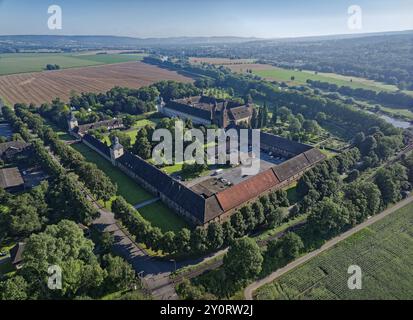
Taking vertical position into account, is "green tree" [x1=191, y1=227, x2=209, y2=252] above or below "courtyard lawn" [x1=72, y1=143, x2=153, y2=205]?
below

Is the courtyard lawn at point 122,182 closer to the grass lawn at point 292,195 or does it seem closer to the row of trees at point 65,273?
the row of trees at point 65,273

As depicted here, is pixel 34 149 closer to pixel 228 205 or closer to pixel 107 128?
pixel 107 128

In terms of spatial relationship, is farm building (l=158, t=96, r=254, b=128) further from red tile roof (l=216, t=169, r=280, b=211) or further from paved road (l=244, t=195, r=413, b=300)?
paved road (l=244, t=195, r=413, b=300)

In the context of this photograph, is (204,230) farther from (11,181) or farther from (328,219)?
(11,181)

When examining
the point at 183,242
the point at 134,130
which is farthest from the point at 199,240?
the point at 134,130

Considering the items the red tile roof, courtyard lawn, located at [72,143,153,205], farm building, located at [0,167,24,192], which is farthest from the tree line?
farm building, located at [0,167,24,192]

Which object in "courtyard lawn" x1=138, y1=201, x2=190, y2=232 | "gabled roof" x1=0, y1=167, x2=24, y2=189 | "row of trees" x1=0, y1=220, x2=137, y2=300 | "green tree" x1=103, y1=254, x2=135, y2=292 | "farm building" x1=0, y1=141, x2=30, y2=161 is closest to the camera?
"row of trees" x1=0, y1=220, x2=137, y2=300

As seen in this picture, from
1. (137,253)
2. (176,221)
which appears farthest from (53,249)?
(176,221)
